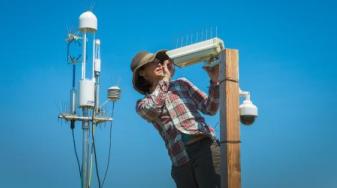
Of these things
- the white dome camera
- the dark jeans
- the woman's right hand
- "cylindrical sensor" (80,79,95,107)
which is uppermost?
"cylindrical sensor" (80,79,95,107)

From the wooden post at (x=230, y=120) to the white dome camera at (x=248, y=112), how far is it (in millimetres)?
91

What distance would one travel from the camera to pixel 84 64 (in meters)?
13.1

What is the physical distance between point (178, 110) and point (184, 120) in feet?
0.26

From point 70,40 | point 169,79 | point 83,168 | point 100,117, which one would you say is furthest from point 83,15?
point 169,79

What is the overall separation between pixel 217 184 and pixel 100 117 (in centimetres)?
1032

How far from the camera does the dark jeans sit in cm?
322

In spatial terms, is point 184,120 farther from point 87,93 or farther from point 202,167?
point 87,93

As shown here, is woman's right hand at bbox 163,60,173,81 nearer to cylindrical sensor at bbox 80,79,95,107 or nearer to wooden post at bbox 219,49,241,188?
wooden post at bbox 219,49,241,188

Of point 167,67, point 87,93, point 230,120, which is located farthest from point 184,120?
point 87,93

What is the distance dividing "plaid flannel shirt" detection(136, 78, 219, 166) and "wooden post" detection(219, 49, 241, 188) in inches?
6.4

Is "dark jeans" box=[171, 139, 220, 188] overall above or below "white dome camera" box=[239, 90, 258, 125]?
below

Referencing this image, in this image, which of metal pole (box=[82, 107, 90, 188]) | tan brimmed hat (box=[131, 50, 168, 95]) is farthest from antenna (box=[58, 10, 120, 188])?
tan brimmed hat (box=[131, 50, 168, 95])

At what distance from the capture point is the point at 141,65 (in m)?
3.59

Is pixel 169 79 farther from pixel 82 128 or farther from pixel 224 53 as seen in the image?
pixel 82 128
